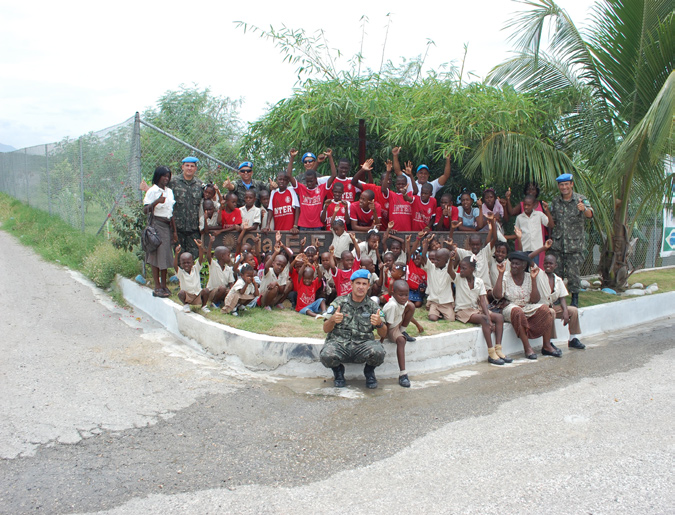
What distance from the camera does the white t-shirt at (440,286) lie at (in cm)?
700

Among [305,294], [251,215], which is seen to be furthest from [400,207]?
[251,215]

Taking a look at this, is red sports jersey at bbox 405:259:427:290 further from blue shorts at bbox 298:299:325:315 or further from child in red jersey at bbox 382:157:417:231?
blue shorts at bbox 298:299:325:315

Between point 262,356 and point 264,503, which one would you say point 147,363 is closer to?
point 262,356

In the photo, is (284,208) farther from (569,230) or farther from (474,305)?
(569,230)

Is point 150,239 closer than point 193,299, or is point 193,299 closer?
point 193,299

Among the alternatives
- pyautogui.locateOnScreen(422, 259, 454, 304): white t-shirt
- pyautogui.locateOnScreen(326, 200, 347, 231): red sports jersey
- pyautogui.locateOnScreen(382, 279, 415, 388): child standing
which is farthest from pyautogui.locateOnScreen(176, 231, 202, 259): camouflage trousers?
pyautogui.locateOnScreen(382, 279, 415, 388): child standing

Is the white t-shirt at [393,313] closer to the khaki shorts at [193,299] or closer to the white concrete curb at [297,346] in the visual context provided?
the white concrete curb at [297,346]

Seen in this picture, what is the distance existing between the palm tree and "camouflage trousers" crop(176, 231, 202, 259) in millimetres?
4049

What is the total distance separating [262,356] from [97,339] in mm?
2130

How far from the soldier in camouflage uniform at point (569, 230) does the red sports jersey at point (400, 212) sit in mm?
2021

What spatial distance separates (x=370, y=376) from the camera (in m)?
5.43

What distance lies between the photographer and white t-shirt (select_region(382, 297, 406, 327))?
5.70 meters

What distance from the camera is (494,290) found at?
6.99 m

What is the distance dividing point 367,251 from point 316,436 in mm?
3756
